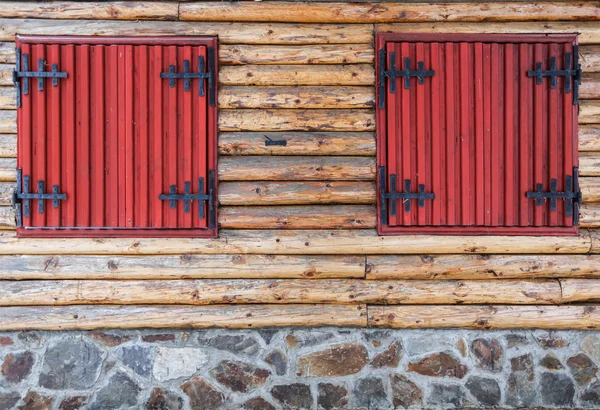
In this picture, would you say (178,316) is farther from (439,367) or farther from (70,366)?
(439,367)

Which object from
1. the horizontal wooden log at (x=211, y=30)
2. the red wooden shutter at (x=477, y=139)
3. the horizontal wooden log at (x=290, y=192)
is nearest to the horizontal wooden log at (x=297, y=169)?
the horizontal wooden log at (x=290, y=192)

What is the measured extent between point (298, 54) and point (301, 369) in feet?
9.92

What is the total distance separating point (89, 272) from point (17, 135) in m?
1.45

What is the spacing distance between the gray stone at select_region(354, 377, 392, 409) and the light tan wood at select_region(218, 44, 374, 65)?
3.07 m

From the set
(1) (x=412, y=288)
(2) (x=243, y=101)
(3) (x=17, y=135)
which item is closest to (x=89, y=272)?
(3) (x=17, y=135)

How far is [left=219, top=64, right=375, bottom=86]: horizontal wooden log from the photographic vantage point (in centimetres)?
450

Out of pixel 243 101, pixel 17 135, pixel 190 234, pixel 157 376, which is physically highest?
pixel 243 101

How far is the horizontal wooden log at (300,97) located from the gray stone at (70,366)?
2.71m

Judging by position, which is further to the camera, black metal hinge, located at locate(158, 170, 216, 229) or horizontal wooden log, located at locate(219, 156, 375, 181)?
horizontal wooden log, located at locate(219, 156, 375, 181)

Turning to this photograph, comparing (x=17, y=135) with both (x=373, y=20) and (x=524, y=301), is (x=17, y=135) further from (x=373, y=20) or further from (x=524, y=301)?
(x=524, y=301)

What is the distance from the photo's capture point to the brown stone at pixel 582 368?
4477mm

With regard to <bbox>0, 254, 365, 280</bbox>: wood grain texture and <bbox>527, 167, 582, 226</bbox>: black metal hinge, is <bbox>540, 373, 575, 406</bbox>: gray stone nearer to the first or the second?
<bbox>527, 167, 582, 226</bbox>: black metal hinge

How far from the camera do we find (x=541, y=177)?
443cm

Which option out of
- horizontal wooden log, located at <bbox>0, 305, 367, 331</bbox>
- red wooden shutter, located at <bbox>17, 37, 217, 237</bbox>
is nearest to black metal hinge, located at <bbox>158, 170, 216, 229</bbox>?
red wooden shutter, located at <bbox>17, 37, 217, 237</bbox>
